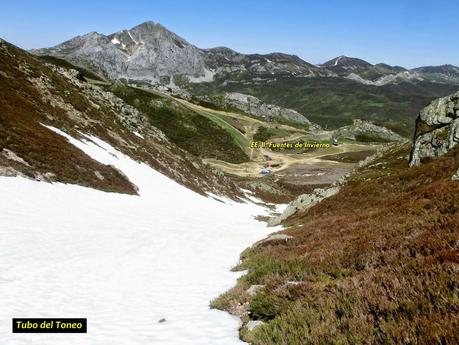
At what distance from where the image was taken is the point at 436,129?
35.7 metres

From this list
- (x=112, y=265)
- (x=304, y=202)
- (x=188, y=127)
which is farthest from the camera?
(x=188, y=127)

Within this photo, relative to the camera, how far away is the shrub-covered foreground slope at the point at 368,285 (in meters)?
6.14

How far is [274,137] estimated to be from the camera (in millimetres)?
195000

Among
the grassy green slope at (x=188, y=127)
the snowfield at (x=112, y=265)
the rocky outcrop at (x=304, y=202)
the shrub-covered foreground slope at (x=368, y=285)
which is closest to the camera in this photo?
the shrub-covered foreground slope at (x=368, y=285)

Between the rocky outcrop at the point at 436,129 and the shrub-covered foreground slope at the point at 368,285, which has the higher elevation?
the rocky outcrop at the point at 436,129

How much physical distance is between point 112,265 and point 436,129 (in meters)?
30.8

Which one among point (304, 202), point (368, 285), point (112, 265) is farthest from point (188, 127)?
point (368, 285)

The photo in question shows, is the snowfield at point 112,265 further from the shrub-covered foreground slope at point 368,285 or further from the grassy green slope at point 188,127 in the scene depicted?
the grassy green slope at point 188,127

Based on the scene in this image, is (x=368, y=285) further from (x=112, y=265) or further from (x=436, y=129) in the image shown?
(x=436, y=129)

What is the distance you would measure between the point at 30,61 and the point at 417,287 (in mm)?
62198

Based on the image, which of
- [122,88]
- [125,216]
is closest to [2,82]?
[125,216]

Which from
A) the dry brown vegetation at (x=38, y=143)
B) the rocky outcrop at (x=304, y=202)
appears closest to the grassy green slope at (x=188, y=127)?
the dry brown vegetation at (x=38, y=143)

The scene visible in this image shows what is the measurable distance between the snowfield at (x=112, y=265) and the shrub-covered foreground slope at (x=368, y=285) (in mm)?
1251

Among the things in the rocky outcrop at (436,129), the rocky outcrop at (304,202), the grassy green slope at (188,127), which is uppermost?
the grassy green slope at (188,127)
